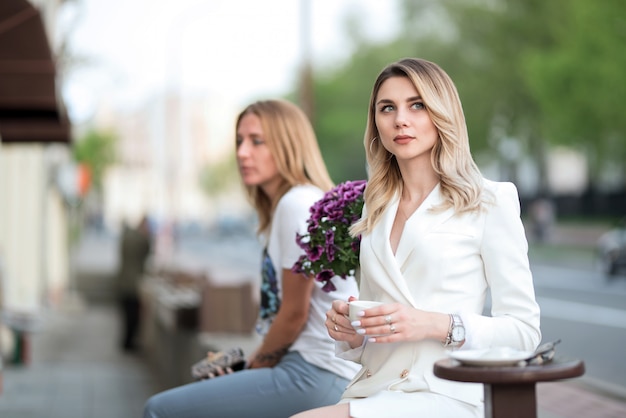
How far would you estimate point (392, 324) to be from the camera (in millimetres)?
2486

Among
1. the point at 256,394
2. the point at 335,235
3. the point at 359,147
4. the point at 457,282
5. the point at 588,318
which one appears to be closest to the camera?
the point at 457,282

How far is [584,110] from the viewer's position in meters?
36.3

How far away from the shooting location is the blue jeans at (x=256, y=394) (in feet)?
11.1

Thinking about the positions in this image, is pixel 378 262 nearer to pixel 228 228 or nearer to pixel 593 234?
pixel 593 234

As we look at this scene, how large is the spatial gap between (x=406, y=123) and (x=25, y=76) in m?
6.08

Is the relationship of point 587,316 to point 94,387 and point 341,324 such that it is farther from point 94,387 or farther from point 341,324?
point 341,324

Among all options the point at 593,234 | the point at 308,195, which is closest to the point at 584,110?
the point at 593,234

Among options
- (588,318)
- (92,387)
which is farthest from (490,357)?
(588,318)

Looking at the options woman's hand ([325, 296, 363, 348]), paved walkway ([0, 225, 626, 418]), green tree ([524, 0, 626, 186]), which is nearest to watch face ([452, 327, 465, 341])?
woman's hand ([325, 296, 363, 348])

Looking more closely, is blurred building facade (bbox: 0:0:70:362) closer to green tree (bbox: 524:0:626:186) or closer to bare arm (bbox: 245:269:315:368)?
bare arm (bbox: 245:269:315:368)

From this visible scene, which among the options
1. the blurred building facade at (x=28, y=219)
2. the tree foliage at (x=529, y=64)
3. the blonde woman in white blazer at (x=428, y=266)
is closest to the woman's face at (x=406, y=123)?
the blonde woman in white blazer at (x=428, y=266)

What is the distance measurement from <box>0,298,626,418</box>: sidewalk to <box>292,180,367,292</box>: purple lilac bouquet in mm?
3058

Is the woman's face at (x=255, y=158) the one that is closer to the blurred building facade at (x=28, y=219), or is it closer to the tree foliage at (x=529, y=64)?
the blurred building facade at (x=28, y=219)

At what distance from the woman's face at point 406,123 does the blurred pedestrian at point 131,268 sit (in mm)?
12398
